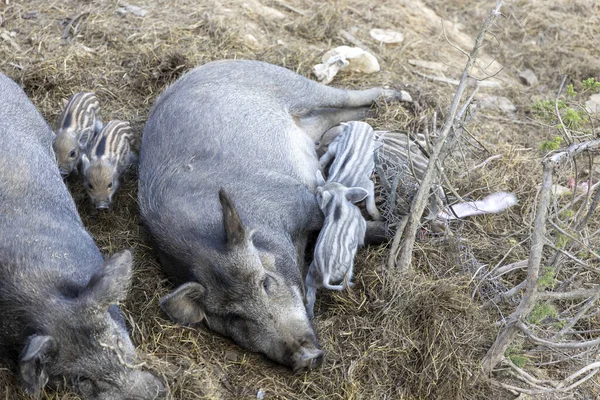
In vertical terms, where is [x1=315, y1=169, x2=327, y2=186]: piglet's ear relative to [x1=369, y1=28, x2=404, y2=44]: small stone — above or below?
above

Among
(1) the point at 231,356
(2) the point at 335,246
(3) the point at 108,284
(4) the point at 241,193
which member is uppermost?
(3) the point at 108,284

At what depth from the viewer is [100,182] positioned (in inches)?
194

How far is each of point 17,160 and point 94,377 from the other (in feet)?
5.01

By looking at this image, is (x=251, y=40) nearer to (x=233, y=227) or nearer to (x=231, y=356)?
(x=233, y=227)

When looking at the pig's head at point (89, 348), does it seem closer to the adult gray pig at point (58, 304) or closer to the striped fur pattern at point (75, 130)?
the adult gray pig at point (58, 304)

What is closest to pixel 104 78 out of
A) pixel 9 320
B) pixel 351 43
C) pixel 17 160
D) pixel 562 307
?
pixel 17 160

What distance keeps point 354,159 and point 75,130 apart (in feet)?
5.95

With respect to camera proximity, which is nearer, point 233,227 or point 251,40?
point 233,227

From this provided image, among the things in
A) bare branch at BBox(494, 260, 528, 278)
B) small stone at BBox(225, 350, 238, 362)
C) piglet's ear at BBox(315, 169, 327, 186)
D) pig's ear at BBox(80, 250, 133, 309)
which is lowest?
bare branch at BBox(494, 260, 528, 278)

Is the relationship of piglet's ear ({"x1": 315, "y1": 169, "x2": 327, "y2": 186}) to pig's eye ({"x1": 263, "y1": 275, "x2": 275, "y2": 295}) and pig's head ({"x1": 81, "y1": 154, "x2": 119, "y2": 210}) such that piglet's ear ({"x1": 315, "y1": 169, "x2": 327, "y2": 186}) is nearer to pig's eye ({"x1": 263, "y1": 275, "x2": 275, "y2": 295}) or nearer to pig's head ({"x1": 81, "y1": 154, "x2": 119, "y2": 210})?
pig's eye ({"x1": 263, "y1": 275, "x2": 275, "y2": 295})

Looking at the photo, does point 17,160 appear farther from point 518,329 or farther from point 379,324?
point 518,329

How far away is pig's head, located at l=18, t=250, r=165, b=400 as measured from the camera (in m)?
3.41

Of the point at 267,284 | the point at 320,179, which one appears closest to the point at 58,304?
the point at 267,284

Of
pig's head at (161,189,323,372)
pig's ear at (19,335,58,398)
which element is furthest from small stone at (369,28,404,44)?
pig's ear at (19,335,58,398)
